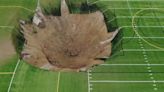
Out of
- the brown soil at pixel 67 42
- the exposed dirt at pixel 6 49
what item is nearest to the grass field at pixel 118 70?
the exposed dirt at pixel 6 49

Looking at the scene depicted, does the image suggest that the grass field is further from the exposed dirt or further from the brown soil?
the brown soil

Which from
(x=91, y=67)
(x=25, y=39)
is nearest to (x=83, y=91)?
(x=91, y=67)

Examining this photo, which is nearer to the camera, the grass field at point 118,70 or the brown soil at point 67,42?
the grass field at point 118,70

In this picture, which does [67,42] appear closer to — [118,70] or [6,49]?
[6,49]

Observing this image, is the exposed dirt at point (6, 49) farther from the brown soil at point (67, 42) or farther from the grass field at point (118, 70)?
the brown soil at point (67, 42)

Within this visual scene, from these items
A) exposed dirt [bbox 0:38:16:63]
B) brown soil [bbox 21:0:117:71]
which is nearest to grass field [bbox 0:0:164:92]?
exposed dirt [bbox 0:38:16:63]

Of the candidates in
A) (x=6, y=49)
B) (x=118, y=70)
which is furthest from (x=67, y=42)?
(x=118, y=70)

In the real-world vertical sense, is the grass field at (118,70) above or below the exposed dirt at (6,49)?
below
